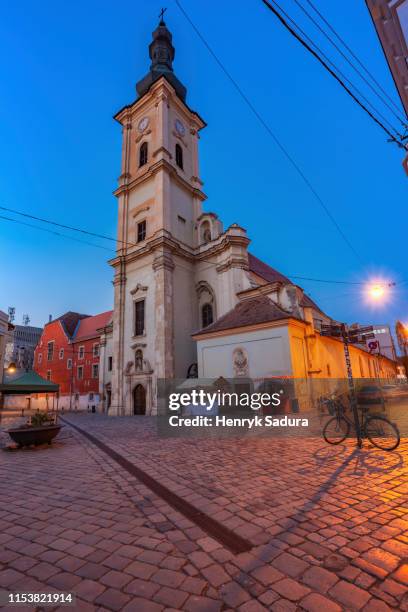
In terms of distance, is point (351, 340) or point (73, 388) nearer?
point (351, 340)

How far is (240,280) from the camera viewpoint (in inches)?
967

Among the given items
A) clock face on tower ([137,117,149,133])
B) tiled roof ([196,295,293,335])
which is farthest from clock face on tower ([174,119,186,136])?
tiled roof ([196,295,293,335])

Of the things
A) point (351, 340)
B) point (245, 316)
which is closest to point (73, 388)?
point (245, 316)

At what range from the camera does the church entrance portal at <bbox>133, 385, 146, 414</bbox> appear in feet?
79.7

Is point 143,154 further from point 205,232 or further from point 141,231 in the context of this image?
point 205,232

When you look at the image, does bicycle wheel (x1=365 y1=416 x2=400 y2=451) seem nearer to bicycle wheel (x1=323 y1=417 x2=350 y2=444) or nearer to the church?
bicycle wheel (x1=323 y1=417 x2=350 y2=444)

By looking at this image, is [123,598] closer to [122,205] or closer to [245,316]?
[245,316]

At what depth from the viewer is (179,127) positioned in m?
32.2

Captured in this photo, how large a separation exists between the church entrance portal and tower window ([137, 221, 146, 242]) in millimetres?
13570

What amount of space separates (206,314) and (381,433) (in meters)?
20.3

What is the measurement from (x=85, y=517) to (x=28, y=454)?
590 cm

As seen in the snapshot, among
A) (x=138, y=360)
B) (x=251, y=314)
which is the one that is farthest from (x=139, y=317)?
(x=251, y=314)

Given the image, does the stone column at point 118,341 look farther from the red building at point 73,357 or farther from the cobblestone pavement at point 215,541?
the cobblestone pavement at point 215,541

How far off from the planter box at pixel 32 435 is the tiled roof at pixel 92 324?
107ft
